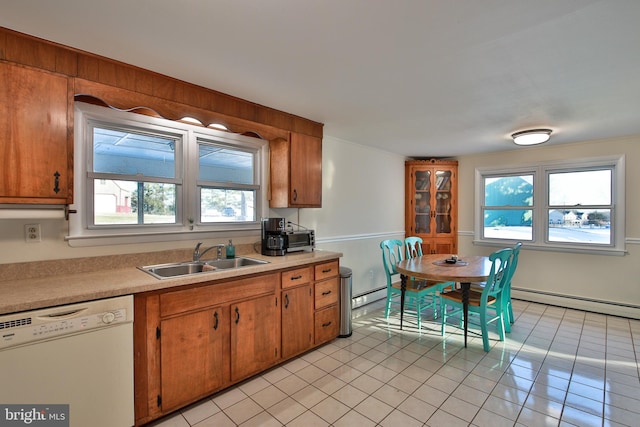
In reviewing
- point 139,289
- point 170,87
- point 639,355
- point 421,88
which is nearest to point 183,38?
point 170,87

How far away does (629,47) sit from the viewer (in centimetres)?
179

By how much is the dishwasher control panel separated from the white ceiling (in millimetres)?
1522

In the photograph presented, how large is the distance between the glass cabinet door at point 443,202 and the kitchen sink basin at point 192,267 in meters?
3.71

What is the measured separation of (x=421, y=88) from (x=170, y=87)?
1.96 m

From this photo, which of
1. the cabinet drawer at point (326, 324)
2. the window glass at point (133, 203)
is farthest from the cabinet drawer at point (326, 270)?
the window glass at point (133, 203)

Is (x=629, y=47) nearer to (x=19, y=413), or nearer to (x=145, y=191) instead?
(x=145, y=191)

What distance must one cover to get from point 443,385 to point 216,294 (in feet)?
6.19

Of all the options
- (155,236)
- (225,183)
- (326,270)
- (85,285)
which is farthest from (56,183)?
(326,270)

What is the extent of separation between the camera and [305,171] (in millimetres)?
3289

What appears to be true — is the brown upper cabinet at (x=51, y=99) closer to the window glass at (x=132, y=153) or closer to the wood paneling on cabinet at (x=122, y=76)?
the wood paneling on cabinet at (x=122, y=76)

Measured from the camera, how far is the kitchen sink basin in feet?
7.70

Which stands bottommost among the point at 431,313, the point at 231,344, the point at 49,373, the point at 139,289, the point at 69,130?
the point at 431,313

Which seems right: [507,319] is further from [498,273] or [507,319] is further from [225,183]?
[225,183]

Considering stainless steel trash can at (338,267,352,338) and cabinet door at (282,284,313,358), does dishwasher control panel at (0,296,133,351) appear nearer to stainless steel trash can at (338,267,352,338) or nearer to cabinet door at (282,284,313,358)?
cabinet door at (282,284,313,358)
